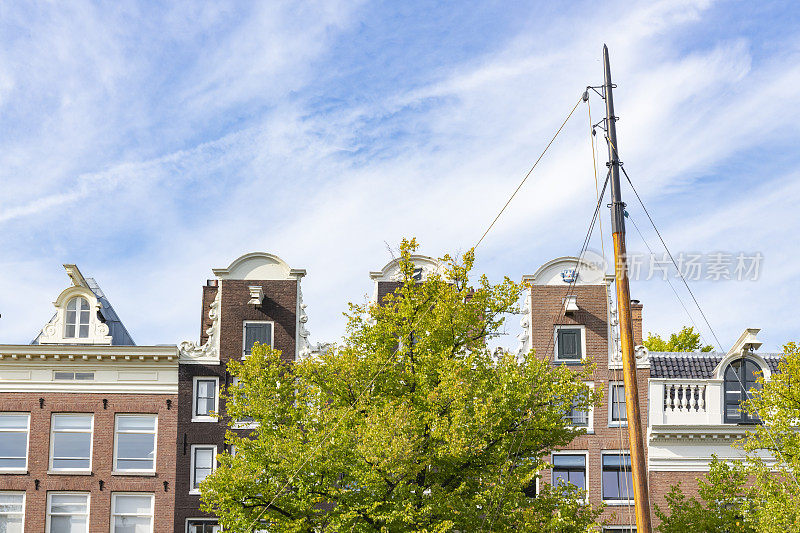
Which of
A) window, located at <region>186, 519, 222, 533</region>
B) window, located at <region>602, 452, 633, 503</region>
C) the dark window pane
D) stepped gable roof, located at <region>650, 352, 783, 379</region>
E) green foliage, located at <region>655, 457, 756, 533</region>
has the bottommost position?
window, located at <region>186, 519, 222, 533</region>

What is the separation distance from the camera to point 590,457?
3475 cm

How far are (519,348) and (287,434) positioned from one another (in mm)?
12827

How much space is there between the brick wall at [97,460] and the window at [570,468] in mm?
14192

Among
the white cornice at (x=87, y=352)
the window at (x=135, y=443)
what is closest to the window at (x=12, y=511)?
the window at (x=135, y=443)

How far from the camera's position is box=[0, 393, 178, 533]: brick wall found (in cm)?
3488

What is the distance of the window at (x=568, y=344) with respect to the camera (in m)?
36.0

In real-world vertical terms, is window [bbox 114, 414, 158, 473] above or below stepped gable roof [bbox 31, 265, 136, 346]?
below

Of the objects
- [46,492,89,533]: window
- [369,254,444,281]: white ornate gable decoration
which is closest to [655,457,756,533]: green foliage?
[369,254,444,281]: white ornate gable decoration

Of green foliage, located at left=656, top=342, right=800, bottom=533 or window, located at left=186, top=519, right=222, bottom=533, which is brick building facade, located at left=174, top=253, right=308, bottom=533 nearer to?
window, located at left=186, top=519, right=222, bottom=533

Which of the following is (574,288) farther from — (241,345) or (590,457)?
(241,345)

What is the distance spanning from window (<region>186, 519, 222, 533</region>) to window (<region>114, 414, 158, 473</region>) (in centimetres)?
251

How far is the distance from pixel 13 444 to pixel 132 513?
5.24 meters

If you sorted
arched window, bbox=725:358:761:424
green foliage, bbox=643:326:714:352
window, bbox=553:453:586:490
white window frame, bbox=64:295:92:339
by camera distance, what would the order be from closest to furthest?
1. window, bbox=553:453:586:490
2. arched window, bbox=725:358:761:424
3. white window frame, bbox=64:295:92:339
4. green foliage, bbox=643:326:714:352

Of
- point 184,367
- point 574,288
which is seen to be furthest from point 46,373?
point 574,288
